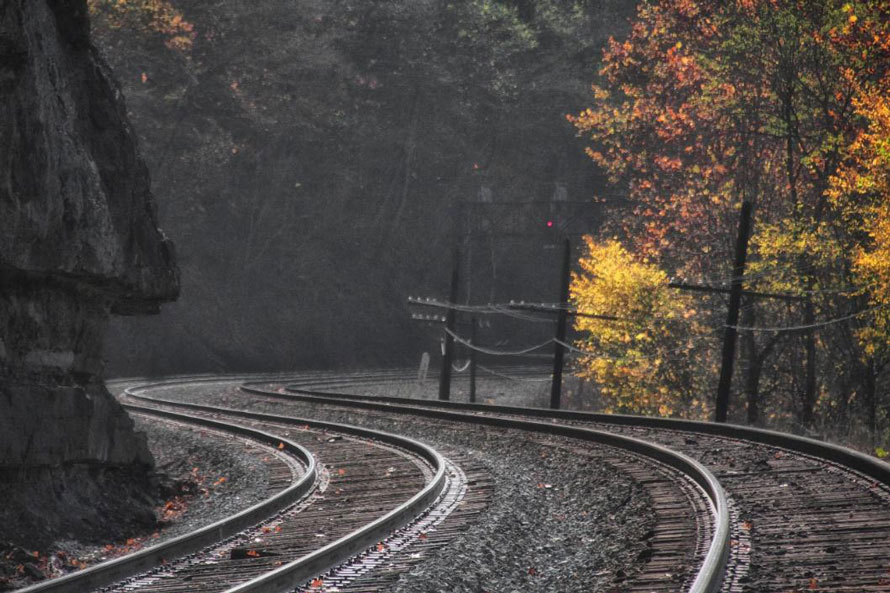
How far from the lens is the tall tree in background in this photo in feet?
105

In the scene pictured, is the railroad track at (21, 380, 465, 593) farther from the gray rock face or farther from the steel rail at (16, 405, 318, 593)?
the gray rock face

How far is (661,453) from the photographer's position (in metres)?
17.2

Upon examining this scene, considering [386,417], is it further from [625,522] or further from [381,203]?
[381,203]

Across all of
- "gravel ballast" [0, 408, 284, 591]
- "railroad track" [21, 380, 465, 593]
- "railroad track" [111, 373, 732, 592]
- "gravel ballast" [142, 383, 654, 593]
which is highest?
"railroad track" [111, 373, 732, 592]

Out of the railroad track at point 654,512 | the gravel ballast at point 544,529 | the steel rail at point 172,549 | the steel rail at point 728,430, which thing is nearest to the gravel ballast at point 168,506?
the steel rail at point 172,549

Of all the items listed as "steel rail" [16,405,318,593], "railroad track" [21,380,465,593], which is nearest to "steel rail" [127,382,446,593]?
"railroad track" [21,380,465,593]

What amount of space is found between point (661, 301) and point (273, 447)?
20.7m

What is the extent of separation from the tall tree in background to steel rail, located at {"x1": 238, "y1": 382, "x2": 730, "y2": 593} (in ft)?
24.1

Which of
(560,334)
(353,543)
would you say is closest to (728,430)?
(353,543)

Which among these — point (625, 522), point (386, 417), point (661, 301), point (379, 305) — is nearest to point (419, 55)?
point (379, 305)

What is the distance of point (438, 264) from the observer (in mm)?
67688

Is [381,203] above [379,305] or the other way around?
above

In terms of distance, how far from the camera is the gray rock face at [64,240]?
1448 cm

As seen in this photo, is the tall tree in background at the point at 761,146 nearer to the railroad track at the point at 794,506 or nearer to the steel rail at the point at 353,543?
the railroad track at the point at 794,506
